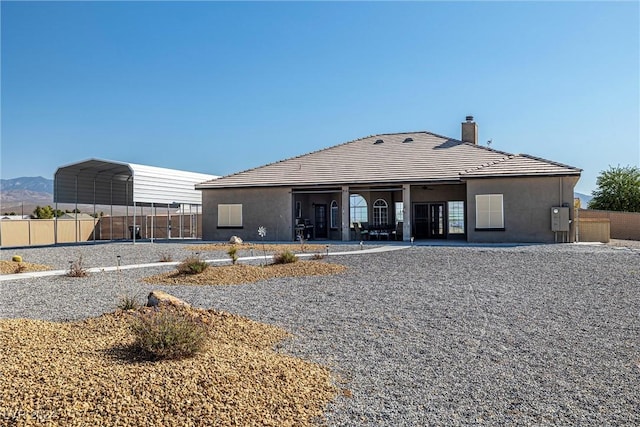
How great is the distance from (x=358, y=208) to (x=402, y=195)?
264 centimetres

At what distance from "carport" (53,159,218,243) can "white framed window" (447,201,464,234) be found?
49.7ft

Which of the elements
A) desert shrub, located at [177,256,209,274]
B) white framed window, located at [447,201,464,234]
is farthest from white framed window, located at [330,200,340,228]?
desert shrub, located at [177,256,209,274]

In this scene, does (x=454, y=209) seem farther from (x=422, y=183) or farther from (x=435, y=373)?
(x=435, y=373)

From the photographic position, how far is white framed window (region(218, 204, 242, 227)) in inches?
1100

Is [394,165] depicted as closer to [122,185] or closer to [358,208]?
[358,208]

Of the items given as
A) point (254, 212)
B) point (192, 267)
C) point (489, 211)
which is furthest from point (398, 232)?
point (192, 267)

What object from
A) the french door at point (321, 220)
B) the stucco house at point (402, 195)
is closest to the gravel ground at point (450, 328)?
the stucco house at point (402, 195)

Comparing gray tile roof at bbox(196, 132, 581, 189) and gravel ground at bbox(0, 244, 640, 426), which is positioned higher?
gray tile roof at bbox(196, 132, 581, 189)

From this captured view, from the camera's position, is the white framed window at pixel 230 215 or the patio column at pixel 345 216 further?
the white framed window at pixel 230 215

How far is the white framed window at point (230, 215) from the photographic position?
27938 mm

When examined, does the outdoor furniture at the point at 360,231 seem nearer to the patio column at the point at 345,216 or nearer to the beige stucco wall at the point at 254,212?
the patio column at the point at 345,216

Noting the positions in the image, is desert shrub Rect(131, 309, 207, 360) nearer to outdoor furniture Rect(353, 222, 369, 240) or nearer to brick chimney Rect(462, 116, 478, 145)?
outdoor furniture Rect(353, 222, 369, 240)

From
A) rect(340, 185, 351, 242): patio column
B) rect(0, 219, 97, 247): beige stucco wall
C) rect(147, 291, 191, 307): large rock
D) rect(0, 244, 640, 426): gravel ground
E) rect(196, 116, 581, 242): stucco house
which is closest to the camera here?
rect(0, 244, 640, 426): gravel ground

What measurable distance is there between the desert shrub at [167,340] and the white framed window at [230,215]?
22474 mm
